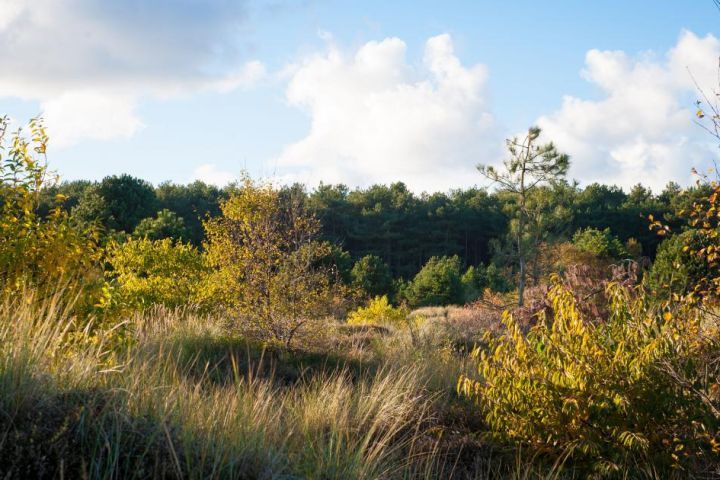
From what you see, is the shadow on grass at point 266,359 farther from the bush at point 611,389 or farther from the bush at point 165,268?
the bush at point 165,268

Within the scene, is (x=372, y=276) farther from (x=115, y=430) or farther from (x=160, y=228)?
(x=115, y=430)

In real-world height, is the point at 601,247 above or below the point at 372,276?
above

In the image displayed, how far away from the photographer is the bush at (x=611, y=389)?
5.95m

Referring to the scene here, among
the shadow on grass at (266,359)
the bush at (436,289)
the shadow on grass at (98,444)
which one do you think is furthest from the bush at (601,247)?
the shadow on grass at (98,444)

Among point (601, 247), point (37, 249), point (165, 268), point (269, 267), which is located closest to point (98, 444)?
point (37, 249)

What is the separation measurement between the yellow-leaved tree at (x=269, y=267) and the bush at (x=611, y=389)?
5361 mm

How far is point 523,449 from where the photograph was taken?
6551mm

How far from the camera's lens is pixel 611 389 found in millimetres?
5977

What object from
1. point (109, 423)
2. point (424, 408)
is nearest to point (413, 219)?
point (424, 408)

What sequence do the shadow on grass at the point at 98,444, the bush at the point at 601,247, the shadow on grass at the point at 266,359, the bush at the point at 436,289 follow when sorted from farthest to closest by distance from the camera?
the bush at the point at 436,289, the bush at the point at 601,247, the shadow on grass at the point at 266,359, the shadow on grass at the point at 98,444

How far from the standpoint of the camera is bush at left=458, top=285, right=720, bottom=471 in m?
5.95

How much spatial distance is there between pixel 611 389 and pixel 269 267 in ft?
23.3

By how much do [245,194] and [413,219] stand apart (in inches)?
1594

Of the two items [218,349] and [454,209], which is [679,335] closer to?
[218,349]
